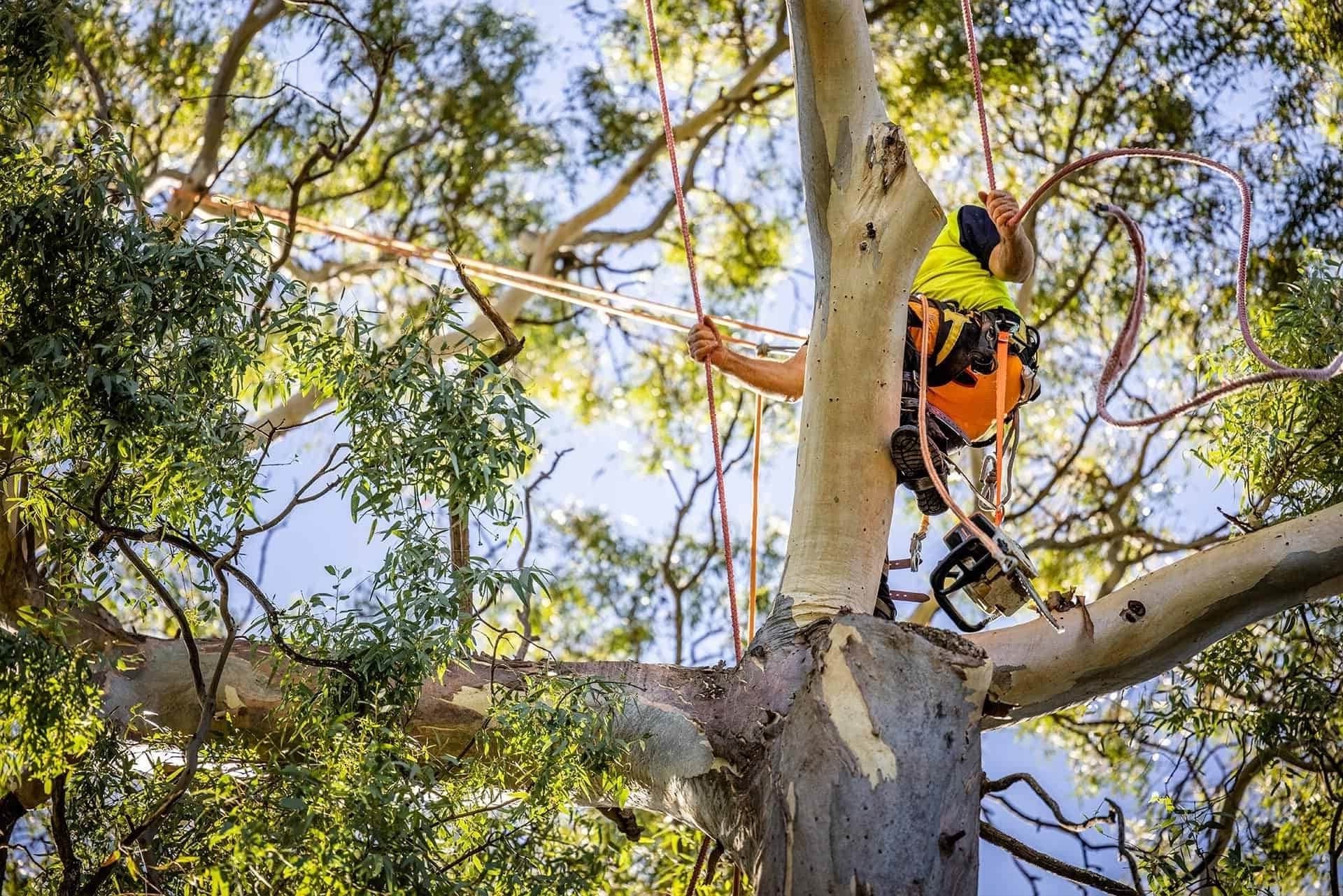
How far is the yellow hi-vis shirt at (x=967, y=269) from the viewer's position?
138 inches

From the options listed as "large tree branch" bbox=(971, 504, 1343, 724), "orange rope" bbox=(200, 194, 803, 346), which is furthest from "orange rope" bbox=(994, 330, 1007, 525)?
"orange rope" bbox=(200, 194, 803, 346)

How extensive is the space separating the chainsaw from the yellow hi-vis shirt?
1.89 ft

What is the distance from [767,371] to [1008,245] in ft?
2.11

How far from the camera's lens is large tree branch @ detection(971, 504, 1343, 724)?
3.10 metres

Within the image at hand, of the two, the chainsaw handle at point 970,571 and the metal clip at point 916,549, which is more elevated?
the metal clip at point 916,549

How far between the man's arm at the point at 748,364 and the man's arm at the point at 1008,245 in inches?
20.7

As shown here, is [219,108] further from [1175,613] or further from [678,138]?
[1175,613]

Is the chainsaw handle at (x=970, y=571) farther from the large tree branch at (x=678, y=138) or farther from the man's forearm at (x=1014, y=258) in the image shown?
the large tree branch at (x=678, y=138)

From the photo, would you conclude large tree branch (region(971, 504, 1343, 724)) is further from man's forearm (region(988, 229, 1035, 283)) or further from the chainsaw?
man's forearm (region(988, 229, 1035, 283))

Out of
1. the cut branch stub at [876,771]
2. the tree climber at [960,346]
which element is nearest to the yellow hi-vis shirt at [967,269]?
the tree climber at [960,346]

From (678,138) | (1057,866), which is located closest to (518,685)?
(1057,866)

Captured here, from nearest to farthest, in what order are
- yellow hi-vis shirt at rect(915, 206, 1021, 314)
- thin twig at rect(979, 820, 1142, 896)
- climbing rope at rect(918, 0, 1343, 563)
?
climbing rope at rect(918, 0, 1343, 563)
thin twig at rect(979, 820, 1142, 896)
yellow hi-vis shirt at rect(915, 206, 1021, 314)

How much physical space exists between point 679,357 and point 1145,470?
252 cm

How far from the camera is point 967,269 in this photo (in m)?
3.58
